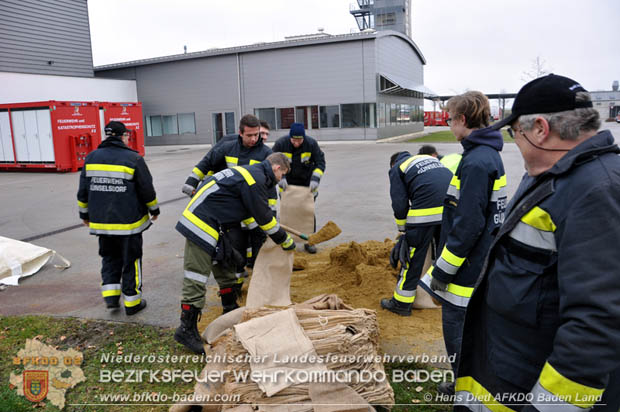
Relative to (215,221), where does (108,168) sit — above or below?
above

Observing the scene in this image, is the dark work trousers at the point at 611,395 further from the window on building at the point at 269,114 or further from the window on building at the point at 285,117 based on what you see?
the window on building at the point at 269,114

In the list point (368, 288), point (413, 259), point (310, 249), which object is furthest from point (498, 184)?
point (310, 249)

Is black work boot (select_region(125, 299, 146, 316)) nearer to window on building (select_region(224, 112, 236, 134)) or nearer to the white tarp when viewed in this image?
the white tarp

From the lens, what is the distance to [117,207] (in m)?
4.68

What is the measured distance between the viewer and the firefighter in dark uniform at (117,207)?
4672mm

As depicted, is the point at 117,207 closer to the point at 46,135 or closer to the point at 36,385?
the point at 36,385

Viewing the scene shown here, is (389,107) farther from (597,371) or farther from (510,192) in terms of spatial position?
(597,371)

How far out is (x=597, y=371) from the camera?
1.42m

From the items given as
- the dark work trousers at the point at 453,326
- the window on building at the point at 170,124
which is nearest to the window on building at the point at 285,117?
the window on building at the point at 170,124

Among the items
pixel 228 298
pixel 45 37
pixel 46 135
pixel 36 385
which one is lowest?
pixel 36 385

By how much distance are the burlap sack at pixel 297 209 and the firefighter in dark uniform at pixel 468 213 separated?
383 cm

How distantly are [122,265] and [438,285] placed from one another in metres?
3.49

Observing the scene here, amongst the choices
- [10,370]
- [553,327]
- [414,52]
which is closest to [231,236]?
[10,370]

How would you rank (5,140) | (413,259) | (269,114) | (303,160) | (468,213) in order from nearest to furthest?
(468,213)
(413,259)
(303,160)
(5,140)
(269,114)
